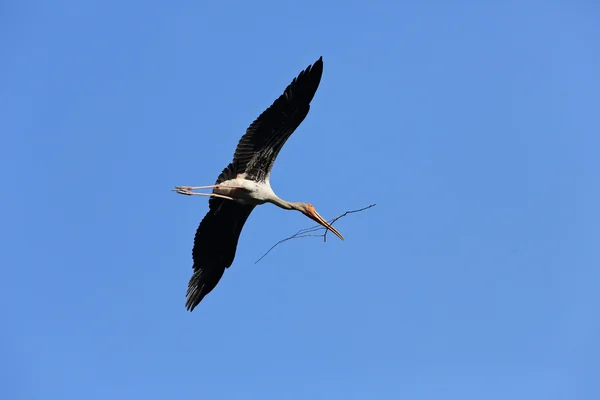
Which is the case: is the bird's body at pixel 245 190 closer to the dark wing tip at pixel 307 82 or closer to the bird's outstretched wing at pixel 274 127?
the bird's outstretched wing at pixel 274 127

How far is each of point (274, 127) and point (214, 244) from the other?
13.0 ft

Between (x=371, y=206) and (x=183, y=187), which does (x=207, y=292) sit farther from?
(x=371, y=206)

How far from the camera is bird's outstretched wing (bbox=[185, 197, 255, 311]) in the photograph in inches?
894

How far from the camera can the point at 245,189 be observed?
2192 centimetres

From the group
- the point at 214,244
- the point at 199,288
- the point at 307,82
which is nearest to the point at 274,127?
the point at 307,82

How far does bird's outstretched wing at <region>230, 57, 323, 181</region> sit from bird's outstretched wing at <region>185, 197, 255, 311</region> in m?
1.21

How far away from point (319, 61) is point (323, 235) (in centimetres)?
460

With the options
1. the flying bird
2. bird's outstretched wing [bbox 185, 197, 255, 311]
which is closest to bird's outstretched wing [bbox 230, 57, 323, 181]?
the flying bird

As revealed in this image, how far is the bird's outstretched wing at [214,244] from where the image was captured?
22703mm

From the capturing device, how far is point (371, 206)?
20.0 m

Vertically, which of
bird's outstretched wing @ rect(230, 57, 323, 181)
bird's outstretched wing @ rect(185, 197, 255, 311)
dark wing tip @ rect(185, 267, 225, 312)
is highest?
bird's outstretched wing @ rect(230, 57, 323, 181)

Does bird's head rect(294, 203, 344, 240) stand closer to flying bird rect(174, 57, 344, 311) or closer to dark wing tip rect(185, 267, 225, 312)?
flying bird rect(174, 57, 344, 311)

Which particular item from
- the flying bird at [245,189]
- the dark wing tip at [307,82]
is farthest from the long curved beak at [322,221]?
the dark wing tip at [307,82]

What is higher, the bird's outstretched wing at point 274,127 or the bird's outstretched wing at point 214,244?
the bird's outstretched wing at point 274,127
